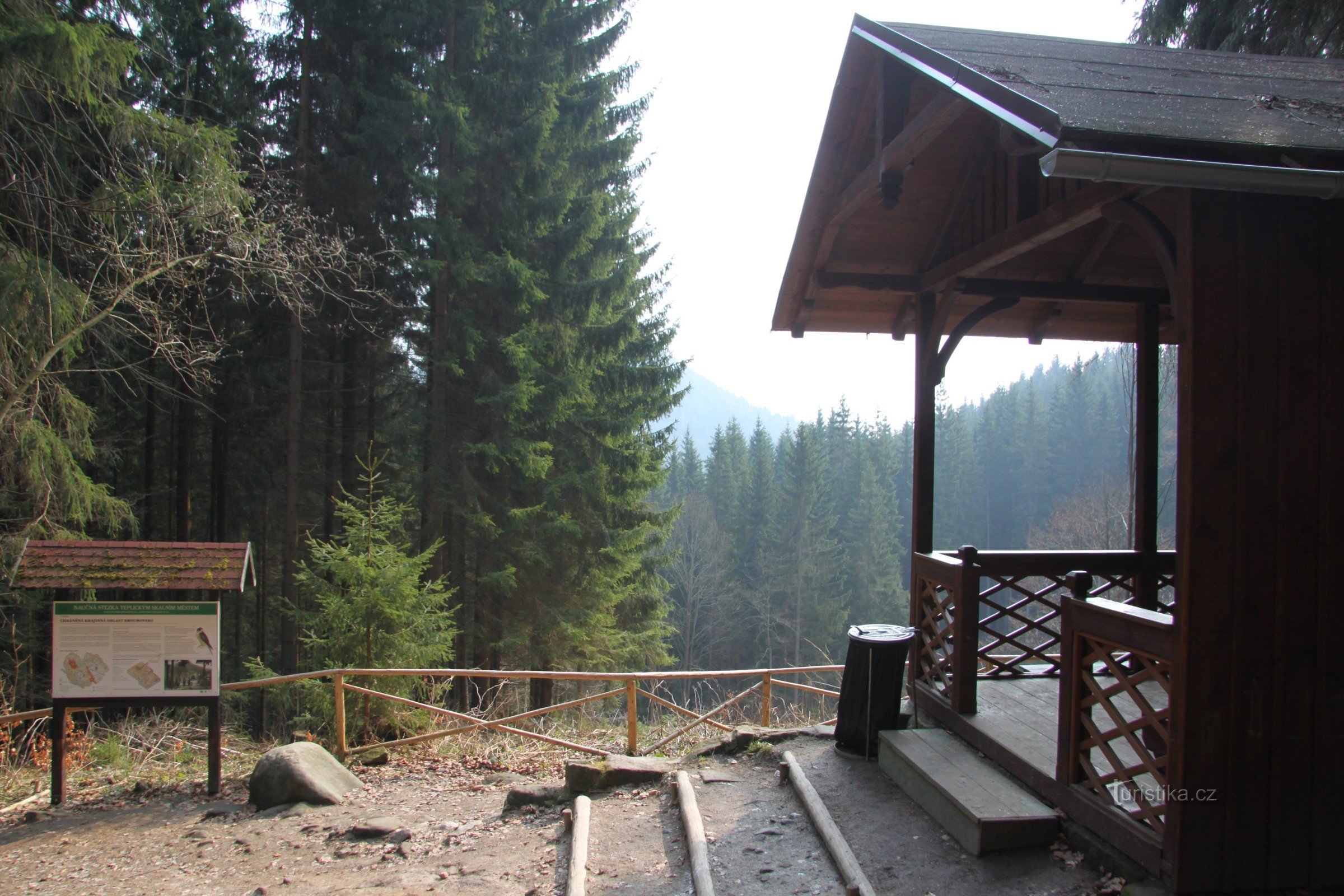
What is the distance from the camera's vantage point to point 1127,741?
389 cm

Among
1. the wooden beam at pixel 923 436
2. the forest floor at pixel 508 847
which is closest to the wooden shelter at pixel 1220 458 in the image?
the forest floor at pixel 508 847

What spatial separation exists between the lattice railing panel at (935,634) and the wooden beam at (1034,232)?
2397 millimetres

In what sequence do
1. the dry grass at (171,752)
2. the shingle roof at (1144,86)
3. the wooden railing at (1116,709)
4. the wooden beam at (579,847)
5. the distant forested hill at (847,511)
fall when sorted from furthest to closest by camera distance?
the distant forested hill at (847,511) < the dry grass at (171,752) < the wooden beam at (579,847) < the wooden railing at (1116,709) < the shingle roof at (1144,86)

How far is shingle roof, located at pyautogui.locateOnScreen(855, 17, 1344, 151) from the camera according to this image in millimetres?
3201

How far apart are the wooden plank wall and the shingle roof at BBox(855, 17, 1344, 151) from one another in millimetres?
354

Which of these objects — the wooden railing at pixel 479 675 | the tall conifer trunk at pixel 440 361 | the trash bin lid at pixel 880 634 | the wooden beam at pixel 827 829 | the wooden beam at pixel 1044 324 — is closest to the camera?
the wooden beam at pixel 827 829

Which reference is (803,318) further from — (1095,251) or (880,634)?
(880,634)

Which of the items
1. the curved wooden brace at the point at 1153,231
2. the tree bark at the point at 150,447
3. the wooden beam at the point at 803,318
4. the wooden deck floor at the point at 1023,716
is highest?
the wooden beam at the point at 803,318

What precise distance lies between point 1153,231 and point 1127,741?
8.23 feet

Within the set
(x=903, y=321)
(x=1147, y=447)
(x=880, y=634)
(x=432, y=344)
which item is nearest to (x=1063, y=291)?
(x=1147, y=447)

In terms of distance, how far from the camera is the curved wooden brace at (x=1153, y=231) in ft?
11.6

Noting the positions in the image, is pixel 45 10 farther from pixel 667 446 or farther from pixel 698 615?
pixel 698 615

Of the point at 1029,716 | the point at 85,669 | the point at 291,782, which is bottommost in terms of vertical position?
the point at 291,782

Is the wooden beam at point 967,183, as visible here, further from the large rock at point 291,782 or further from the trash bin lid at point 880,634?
the large rock at point 291,782
